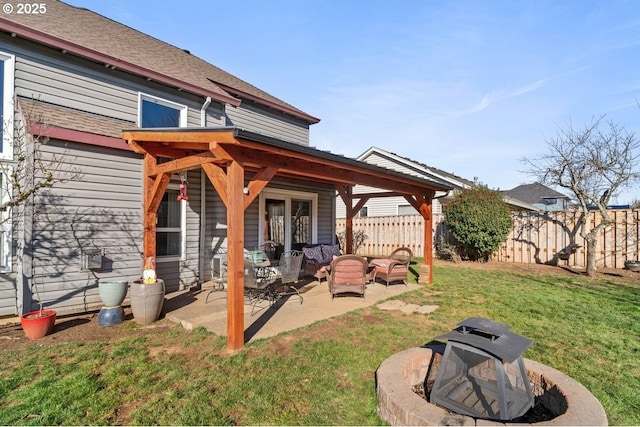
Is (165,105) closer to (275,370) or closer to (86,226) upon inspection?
(86,226)

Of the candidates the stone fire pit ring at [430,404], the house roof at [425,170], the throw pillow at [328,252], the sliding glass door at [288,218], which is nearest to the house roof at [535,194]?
the house roof at [425,170]

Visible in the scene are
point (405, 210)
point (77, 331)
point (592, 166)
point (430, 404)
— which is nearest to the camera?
point (430, 404)

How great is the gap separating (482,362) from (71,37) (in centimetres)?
795

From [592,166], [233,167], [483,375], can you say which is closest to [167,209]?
[233,167]

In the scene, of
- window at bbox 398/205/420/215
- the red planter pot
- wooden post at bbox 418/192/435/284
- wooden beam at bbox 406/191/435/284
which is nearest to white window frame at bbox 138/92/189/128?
the red planter pot

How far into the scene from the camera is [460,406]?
2.38 metres

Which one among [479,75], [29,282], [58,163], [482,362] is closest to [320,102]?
[479,75]

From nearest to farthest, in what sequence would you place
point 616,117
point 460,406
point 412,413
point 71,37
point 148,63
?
point 412,413 → point 460,406 → point 71,37 → point 148,63 → point 616,117

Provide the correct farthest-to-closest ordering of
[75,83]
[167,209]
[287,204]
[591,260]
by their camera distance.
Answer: [287,204]
[591,260]
[167,209]
[75,83]

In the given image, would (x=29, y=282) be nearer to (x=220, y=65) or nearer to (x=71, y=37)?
(x=71, y=37)

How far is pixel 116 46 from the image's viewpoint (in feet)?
21.9

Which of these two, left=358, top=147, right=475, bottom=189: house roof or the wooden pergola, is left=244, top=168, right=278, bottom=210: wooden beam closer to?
the wooden pergola

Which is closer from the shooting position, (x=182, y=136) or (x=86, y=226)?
(x=182, y=136)

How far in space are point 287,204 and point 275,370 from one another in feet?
21.4
